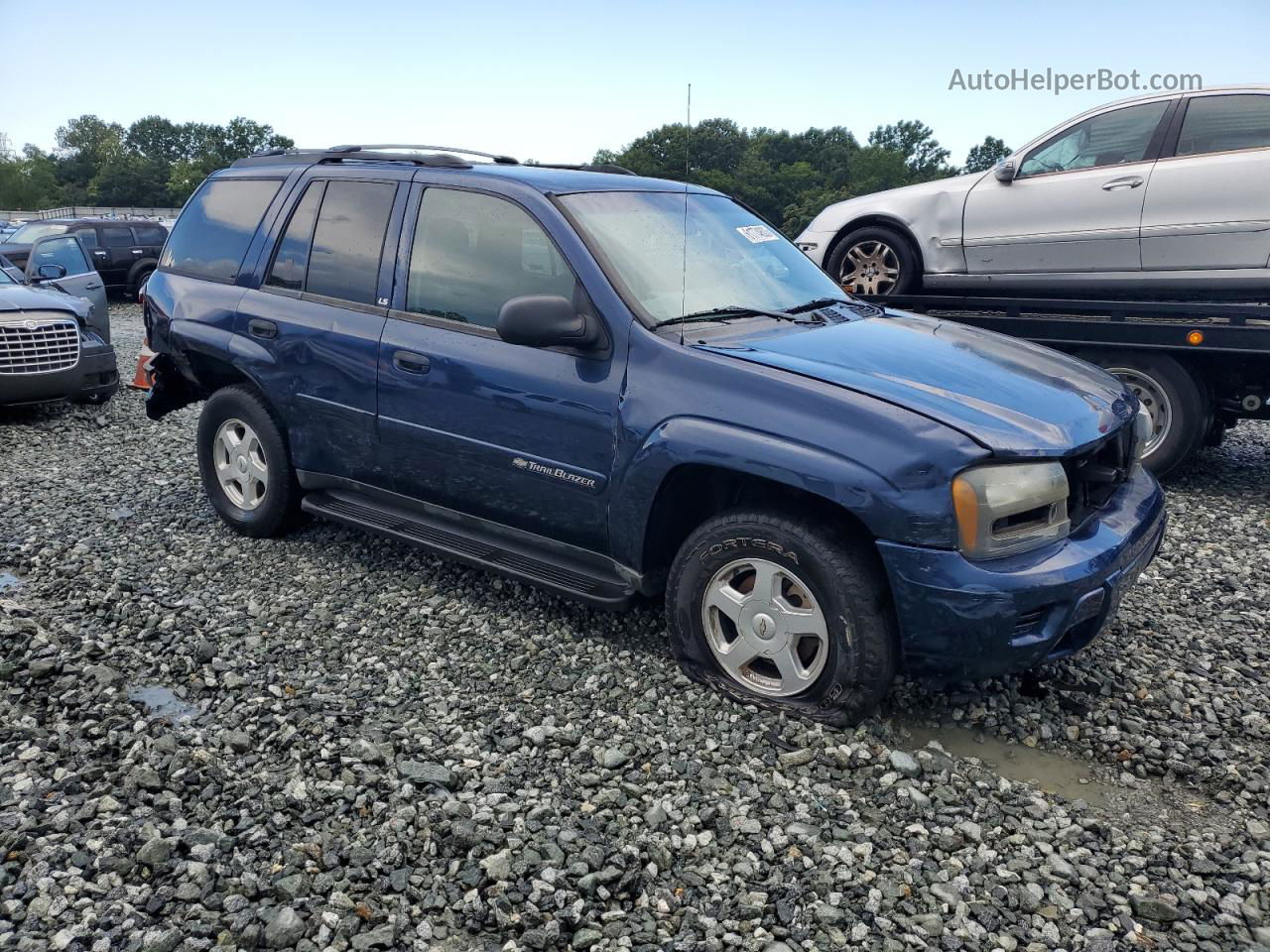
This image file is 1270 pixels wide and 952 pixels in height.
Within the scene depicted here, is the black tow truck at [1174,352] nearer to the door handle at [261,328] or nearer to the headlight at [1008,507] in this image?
the headlight at [1008,507]

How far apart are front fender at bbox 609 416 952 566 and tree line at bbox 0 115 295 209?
84.9 m

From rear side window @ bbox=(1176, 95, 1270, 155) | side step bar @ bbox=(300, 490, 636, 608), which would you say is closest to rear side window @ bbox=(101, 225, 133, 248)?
side step bar @ bbox=(300, 490, 636, 608)

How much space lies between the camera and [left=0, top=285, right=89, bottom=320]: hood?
848cm

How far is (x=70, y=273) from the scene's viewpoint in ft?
39.1

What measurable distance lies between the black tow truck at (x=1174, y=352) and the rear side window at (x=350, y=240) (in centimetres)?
429

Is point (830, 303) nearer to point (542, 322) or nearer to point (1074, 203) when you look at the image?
point (542, 322)

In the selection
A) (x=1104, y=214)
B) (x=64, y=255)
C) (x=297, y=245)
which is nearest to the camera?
(x=297, y=245)

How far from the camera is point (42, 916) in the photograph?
8.15 ft

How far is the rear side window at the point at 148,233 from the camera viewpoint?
1867 centimetres

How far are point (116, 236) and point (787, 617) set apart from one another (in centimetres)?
1904

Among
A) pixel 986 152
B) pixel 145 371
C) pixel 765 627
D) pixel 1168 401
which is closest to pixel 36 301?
pixel 145 371

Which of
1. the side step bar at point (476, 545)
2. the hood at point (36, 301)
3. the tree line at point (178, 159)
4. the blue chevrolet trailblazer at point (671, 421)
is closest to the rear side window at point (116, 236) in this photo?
the hood at point (36, 301)

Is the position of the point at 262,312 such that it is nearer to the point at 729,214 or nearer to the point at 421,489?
the point at 421,489

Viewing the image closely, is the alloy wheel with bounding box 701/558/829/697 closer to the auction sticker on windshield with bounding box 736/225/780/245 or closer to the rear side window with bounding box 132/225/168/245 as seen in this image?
the auction sticker on windshield with bounding box 736/225/780/245
